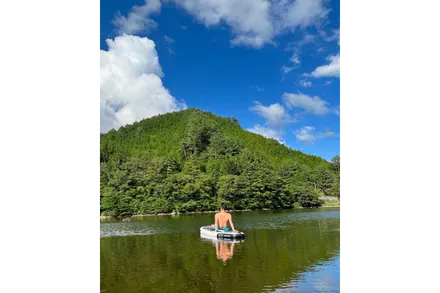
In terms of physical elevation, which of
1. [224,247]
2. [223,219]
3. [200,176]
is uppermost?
[200,176]

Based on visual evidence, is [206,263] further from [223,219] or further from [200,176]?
[200,176]

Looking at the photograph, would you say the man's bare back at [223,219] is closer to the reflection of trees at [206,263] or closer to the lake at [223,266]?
the lake at [223,266]

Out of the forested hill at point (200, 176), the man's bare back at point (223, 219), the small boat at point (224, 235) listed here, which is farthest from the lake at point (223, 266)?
the forested hill at point (200, 176)

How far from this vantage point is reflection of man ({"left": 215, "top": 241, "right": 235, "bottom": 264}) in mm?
7387

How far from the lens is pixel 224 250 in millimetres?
8258

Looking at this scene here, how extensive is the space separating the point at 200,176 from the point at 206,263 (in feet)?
66.8

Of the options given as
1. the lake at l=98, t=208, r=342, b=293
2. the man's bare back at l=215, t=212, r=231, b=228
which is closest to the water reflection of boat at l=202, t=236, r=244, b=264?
the lake at l=98, t=208, r=342, b=293

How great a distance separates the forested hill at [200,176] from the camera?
83.2ft

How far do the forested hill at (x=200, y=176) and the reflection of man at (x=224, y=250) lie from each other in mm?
16107

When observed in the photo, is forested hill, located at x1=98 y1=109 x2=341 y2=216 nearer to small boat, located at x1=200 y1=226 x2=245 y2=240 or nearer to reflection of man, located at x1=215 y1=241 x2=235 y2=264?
small boat, located at x1=200 y1=226 x2=245 y2=240

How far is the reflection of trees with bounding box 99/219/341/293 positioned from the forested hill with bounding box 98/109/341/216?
1452 cm

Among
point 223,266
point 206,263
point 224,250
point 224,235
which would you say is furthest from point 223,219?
point 223,266
